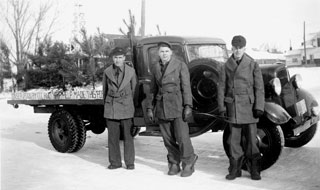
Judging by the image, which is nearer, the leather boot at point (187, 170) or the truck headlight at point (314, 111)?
the leather boot at point (187, 170)

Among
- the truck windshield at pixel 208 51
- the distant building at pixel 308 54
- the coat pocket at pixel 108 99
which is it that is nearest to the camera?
the coat pocket at pixel 108 99

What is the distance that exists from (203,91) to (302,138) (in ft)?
6.80

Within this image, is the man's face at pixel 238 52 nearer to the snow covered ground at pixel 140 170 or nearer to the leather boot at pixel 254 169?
the leather boot at pixel 254 169

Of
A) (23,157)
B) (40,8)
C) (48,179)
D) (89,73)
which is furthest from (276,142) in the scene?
(40,8)

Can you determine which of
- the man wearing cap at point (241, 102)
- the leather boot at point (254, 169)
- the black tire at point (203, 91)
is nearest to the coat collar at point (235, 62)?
the man wearing cap at point (241, 102)

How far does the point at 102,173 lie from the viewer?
5.57 m

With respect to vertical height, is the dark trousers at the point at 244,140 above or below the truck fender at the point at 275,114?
below

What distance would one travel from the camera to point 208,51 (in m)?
6.57

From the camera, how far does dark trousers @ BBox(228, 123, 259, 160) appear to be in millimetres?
4906

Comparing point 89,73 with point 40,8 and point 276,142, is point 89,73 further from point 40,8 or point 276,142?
point 40,8

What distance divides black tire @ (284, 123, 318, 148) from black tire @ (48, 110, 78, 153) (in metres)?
3.62

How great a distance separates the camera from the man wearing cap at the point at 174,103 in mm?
5191

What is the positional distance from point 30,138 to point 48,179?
4256 millimetres

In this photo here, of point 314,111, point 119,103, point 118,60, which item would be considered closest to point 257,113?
point 314,111
